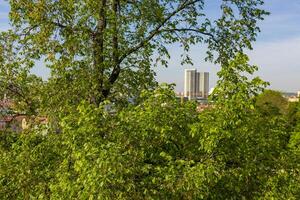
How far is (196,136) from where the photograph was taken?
8961 millimetres

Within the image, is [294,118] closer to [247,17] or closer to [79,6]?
[247,17]

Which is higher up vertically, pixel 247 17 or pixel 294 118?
pixel 247 17

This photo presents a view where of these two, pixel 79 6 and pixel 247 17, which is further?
pixel 247 17

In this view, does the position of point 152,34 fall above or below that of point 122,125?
above

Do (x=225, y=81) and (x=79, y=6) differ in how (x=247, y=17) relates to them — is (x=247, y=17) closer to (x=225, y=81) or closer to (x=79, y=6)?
(x=79, y=6)

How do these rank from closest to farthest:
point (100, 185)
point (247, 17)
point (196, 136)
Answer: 1. point (100, 185)
2. point (196, 136)
3. point (247, 17)

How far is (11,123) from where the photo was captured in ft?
46.9

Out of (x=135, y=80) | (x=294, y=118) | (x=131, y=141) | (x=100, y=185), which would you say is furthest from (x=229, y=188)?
(x=294, y=118)

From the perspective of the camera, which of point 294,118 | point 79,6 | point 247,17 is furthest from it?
point 294,118

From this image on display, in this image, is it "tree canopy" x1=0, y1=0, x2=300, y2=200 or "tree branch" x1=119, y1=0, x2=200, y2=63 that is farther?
"tree branch" x1=119, y1=0, x2=200, y2=63

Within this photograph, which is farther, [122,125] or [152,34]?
[152,34]

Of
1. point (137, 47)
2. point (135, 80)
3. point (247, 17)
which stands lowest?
point (135, 80)

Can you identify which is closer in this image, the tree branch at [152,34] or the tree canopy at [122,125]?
the tree canopy at [122,125]

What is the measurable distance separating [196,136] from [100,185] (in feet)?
7.46
